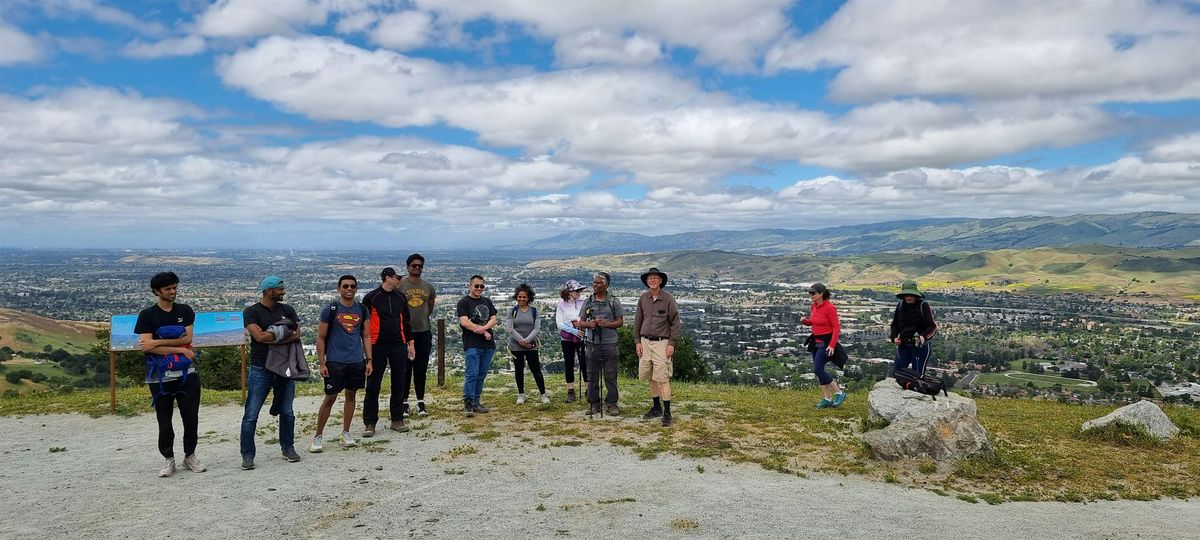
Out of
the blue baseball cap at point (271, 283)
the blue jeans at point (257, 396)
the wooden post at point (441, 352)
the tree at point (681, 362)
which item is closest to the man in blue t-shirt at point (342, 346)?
the blue jeans at point (257, 396)

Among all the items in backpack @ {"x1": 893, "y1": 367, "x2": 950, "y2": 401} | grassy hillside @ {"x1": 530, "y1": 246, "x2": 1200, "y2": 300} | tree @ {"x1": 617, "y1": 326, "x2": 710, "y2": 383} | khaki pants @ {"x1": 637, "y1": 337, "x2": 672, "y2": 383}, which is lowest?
grassy hillside @ {"x1": 530, "y1": 246, "x2": 1200, "y2": 300}

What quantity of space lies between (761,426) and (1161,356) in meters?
60.3

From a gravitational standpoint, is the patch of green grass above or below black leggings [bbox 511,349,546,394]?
below

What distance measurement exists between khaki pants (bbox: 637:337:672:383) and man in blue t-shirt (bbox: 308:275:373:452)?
412 centimetres

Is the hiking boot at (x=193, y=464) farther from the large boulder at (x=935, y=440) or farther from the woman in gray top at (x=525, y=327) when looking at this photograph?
the large boulder at (x=935, y=440)

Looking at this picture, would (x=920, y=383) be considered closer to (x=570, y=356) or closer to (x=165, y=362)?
(x=570, y=356)

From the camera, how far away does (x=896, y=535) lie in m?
6.16

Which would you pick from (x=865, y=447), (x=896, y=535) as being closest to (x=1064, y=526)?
(x=896, y=535)

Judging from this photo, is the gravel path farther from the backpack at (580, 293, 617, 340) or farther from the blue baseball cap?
the backpack at (580, 293, 617, 340)

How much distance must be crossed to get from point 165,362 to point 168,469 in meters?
1.35

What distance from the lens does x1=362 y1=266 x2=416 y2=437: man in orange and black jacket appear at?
9594 mm

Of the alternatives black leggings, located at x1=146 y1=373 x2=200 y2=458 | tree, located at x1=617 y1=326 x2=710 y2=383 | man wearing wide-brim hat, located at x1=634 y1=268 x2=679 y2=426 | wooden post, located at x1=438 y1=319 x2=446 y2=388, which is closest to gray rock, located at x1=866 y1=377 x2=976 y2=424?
man wearing wide-brim hat, located at x1=634 y1=268 x2=679 y2=426

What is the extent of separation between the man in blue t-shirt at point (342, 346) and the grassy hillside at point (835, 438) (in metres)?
1.77

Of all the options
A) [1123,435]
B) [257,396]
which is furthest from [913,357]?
[257,396]
